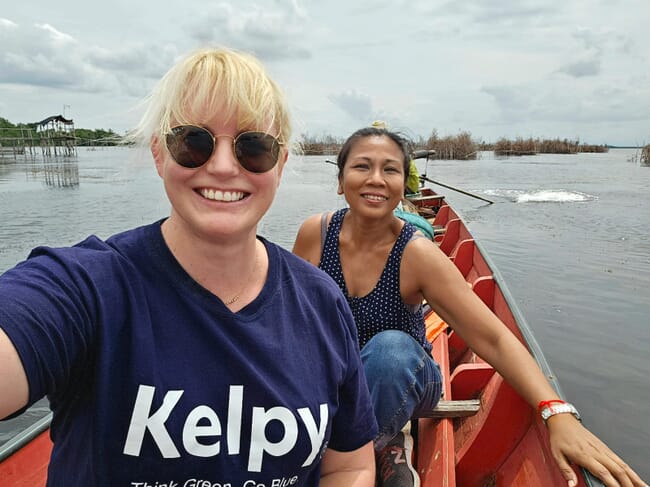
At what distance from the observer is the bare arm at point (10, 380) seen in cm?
77

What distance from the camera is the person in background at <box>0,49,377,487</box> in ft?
2.98

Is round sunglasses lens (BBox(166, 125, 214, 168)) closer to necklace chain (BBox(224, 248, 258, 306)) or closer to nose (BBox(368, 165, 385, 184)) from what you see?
necklace chain (BBox(224, 248, 258, 306))

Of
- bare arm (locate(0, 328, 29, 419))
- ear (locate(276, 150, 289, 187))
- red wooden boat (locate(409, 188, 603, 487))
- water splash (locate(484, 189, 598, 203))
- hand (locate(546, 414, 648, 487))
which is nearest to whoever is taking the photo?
bare arm (locate(0, 328, 29, 419))

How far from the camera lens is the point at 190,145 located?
1.08m

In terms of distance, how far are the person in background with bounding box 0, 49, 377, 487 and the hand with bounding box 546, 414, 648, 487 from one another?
968 mm

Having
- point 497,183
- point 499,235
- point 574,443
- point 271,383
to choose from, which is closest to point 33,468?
point 271,383

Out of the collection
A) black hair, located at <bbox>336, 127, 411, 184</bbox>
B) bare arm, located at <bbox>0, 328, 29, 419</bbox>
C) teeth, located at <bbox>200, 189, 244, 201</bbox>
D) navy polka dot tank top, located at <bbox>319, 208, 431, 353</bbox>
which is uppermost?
black hair, located at <bbox>336, 127, 411, 184</bbox>

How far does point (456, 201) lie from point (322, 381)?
20004mm

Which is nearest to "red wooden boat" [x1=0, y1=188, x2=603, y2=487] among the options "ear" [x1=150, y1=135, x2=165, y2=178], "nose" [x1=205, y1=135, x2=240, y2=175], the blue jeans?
the blue jeans

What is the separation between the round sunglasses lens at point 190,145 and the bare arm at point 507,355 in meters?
1.36

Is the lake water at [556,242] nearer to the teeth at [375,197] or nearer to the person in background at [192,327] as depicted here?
the person in background at [192,327]

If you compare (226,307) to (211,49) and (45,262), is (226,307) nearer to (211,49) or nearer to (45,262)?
(45,262)

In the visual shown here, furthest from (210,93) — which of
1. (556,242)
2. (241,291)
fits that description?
(556,242)

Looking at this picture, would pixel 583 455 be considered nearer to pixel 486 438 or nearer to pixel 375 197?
pixel 486 438
